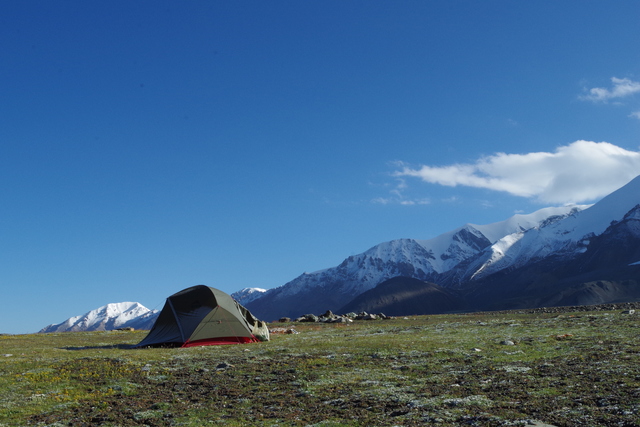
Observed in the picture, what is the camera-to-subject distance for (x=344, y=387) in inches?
731

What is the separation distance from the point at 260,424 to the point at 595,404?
9.50 meters

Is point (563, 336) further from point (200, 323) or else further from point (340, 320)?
point (340, 320)

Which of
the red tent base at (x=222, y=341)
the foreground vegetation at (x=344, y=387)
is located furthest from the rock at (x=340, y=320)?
the foreground vegetation at (x=344, y=387)

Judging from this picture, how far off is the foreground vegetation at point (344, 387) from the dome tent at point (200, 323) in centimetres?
750

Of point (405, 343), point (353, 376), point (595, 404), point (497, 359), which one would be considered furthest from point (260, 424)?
point (405, 343)

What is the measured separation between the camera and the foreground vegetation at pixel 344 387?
1420 cm

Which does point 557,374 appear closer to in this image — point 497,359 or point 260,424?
point 497,359

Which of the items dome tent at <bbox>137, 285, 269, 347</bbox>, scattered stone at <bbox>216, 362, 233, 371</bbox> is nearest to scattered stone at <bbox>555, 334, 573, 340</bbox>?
scattered stone at <bbox>216, 362, 233, 371</bbox>

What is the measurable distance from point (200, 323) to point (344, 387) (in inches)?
830

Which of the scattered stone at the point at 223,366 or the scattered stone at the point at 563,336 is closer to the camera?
the scattered stone at the point at 223,366

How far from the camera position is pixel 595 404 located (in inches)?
555

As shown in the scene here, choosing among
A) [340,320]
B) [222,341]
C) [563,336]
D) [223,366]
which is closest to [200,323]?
[222,341]

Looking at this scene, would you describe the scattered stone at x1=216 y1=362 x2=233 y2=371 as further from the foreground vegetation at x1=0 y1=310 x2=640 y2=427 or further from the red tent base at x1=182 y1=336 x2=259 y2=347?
the red tent base at x1=182 y1=336 x2=259 y2=347

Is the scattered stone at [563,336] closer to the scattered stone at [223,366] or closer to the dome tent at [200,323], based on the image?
the scattered stone at [223,366]
